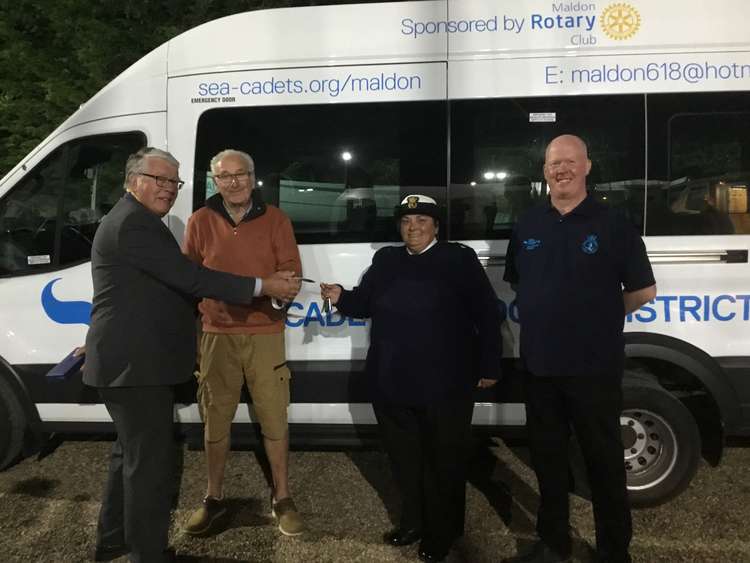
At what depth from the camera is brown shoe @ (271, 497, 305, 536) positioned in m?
2.96

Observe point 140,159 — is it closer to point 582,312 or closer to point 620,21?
point 582,312

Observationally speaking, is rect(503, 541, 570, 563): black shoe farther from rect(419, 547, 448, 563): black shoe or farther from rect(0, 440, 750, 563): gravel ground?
rect(419, 547, 448, 563): black shoe

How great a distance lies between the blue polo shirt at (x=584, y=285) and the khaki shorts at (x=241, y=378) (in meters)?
1.22

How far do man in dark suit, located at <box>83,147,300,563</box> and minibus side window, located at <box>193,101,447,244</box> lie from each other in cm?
95

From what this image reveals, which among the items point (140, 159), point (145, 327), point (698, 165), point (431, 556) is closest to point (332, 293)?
point (145, 327)

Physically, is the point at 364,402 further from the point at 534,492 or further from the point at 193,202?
the point at 193,202

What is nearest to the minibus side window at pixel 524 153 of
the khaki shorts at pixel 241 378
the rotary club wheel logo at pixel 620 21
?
the rotary club wheel logo at pixel 620 21

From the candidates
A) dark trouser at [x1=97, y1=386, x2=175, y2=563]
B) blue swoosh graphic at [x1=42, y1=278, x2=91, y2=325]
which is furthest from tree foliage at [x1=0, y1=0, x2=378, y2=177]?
dark trouser at [x1=97, y1=386, x2=175, y2=563]

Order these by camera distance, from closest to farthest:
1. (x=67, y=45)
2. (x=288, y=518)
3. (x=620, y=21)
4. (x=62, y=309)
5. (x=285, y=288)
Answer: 1. (x=285, y=288)
2. (x=288, y=518)
3. (x=620, y=21)
4. (x=62, y=309)
5. (x=67, y=45)

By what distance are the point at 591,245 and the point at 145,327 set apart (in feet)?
5.63

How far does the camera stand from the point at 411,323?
2.52 metres

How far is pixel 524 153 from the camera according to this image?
10.6 ft

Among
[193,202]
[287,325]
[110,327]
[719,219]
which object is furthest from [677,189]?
[110,327]

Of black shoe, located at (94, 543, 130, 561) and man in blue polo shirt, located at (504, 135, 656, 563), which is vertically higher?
man in blue polo shirt, located at (504, 135, 656, 563)
